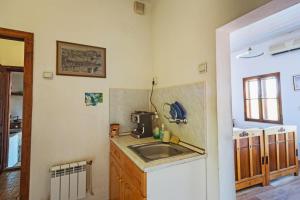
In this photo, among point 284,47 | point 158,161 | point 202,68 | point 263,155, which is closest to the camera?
point 158,161

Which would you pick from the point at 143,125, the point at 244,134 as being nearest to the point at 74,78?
the point at 143,125

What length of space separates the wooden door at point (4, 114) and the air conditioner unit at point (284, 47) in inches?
205

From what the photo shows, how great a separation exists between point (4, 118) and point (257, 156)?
165 inches

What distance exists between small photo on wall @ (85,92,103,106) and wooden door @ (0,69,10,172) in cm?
203

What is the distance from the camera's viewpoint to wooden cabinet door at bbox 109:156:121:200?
158cm

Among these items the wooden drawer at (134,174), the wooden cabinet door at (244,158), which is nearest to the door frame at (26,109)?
the wooden drawer at (134,174)

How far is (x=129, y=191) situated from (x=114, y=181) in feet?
1.62

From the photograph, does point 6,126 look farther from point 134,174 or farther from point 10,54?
point 134,174

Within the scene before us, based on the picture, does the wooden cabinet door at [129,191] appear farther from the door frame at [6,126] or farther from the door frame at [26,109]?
the door frame at [6,126]

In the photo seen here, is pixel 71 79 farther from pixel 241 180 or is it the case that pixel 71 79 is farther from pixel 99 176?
pixel 241 180

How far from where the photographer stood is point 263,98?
3920 millimetres

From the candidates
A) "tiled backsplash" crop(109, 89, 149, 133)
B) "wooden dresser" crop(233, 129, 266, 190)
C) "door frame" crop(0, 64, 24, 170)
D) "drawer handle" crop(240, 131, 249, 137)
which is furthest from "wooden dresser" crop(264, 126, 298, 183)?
"door frame" crop(0, 64, 24, 170)

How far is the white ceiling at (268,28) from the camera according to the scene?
239 centimetres

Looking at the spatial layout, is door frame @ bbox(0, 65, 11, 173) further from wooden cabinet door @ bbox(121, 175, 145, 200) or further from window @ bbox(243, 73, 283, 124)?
window @ bbox(243, 73, 283, 124)
